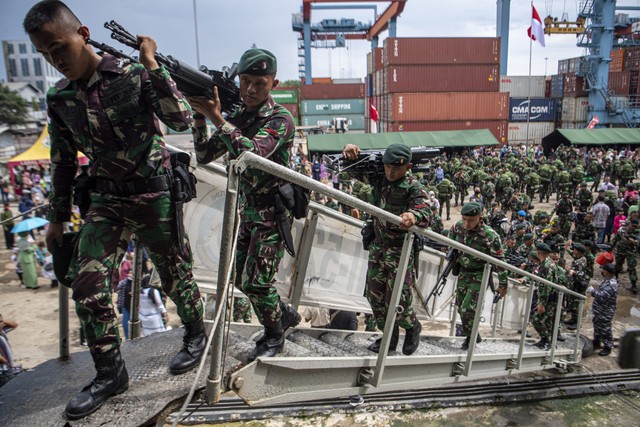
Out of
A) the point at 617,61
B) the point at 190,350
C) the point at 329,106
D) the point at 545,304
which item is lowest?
the point at 545,304

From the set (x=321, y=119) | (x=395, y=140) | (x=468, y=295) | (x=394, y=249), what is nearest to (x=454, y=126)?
(x=395, y=140)

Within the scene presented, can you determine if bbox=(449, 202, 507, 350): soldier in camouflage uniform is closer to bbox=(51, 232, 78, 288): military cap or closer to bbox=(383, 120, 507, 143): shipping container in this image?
bbox=(51, 232, 78, 288): military cap

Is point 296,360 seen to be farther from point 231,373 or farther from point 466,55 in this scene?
point 466,55

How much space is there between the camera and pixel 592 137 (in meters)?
28.0

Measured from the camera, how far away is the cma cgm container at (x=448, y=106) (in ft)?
108

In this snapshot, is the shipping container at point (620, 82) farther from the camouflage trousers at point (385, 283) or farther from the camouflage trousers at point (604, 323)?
the camouflage trousers at point (385, 283)

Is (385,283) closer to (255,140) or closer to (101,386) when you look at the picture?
(255,140)

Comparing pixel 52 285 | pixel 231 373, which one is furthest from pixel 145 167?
pixel 52 285

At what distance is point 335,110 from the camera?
171 feet

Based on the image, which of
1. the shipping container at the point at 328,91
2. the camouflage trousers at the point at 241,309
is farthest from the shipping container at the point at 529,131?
the camouflage trousers at the point at 241,309

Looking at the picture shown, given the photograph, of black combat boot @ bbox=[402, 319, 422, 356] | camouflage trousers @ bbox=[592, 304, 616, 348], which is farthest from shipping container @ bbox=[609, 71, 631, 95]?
black combat boot @ bbox=[402, 319, 422, 356]

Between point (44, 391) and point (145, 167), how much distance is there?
1.27 meters

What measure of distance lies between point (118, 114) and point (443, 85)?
1351 inches

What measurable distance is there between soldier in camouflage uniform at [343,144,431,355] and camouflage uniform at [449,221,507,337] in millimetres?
1764
